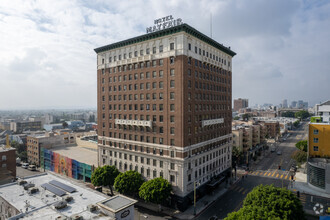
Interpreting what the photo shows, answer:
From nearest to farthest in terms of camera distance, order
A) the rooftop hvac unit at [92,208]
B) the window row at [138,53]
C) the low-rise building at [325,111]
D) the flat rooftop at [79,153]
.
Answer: the rooftop hvac unit at [92,208] < the window row at [138,53] < the flat rooftop at [79,153] < the low-rise building at [325,111]

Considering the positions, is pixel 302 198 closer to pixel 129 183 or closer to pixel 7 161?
pixel 129 183

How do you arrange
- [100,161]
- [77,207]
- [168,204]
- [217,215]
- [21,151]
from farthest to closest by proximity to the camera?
[21,151], [100,161], [168,204], [217,215], [77,207]

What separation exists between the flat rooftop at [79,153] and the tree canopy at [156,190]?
33.0 metres

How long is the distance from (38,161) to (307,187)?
4589 inches

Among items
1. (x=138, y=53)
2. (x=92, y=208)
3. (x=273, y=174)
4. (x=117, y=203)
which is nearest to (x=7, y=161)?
(x=92, y=208)

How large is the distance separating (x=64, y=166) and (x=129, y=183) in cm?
4643

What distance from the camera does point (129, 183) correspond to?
54.2 metres

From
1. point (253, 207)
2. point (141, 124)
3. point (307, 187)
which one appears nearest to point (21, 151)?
point (141, 124)

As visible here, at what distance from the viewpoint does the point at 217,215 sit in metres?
49.7

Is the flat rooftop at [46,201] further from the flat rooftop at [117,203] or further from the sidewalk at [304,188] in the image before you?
the sidewalk at [304,188]

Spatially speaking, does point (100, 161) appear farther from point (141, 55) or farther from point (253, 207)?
point (253, 207)

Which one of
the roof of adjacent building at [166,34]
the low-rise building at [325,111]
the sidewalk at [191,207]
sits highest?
the roof of adjacent building at [166,34]

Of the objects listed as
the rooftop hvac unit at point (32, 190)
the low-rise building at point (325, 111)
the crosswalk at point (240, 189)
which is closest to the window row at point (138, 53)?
the rooftop hvac unit at point (32, 190)

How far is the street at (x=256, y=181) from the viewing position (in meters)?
52.7
